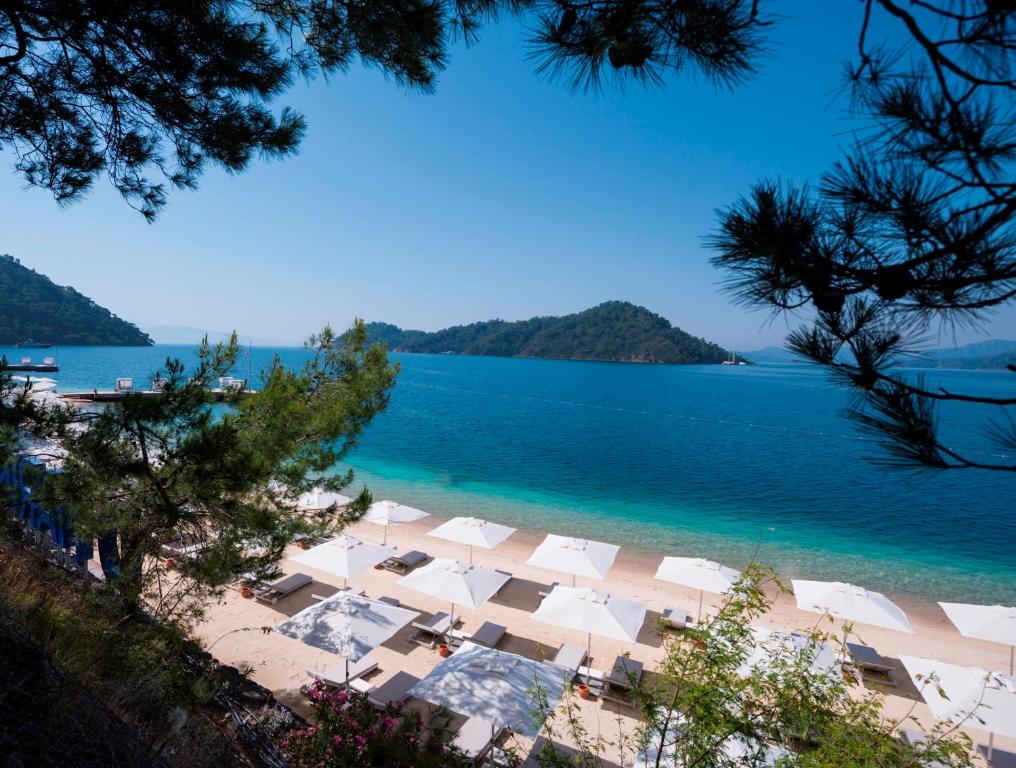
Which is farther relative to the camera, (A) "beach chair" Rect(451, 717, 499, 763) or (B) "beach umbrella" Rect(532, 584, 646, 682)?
(B) "beach umbrella" Rect(532, 584, 646, 682)

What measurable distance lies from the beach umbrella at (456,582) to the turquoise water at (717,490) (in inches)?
259

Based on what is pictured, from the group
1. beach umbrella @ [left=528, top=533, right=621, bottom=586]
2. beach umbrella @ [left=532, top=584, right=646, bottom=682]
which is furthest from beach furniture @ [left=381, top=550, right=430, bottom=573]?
beach umbrella @ [left=532, top=584, right=646, bottom=682]

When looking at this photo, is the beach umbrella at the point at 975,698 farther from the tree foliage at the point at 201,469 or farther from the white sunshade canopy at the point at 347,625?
the tree foliage at the point at 201,469

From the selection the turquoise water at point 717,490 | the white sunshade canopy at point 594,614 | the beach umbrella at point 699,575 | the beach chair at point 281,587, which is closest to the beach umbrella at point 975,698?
the turquoise water at point 717,490

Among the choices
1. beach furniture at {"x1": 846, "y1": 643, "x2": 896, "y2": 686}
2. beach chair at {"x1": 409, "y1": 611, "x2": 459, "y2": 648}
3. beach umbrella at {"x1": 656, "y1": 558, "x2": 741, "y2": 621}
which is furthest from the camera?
beach umbrella at {"x1": 656, "y1": 558, "x2": 741, "y2": 621}

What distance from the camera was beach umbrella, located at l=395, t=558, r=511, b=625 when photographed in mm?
8859

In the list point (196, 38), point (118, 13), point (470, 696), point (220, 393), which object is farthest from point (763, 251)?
point (470, 696)

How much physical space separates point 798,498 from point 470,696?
2395 cm

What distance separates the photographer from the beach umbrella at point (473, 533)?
462 inches

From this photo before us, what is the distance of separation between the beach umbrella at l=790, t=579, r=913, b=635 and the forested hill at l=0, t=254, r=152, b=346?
387ft

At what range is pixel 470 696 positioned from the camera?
5.92m

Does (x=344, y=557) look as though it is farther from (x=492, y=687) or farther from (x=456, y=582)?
(x=492, y=687)

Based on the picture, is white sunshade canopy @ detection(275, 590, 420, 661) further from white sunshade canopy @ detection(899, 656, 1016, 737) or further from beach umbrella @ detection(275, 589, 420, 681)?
white sunshade canopy @ detection(899, 656, 1016, 737)

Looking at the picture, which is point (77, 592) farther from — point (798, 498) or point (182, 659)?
point (798, 498)
